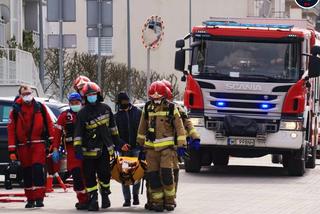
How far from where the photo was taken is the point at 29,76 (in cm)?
3853

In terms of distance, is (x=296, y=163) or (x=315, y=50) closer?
(x=315, y=50)

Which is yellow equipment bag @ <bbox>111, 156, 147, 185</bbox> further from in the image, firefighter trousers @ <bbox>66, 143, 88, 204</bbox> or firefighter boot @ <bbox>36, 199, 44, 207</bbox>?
firefighter boot @ <bbox>36, 199, 44, 207</bbox>

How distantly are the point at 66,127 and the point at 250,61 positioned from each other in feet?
25.8

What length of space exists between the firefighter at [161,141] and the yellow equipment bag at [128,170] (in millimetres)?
322

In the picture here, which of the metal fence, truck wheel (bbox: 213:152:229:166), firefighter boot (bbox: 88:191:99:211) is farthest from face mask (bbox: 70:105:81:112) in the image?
the metal fence

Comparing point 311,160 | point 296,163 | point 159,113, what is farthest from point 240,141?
point 159,113

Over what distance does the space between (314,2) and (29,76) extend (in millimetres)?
10707

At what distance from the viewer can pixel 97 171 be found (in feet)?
51.4

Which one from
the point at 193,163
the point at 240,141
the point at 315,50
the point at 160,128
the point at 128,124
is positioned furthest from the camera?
the point at 193,163

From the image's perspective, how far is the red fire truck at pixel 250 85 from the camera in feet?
75.4

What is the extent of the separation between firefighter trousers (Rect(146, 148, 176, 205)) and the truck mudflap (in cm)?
754

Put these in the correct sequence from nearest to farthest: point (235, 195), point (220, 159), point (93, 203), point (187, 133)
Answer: point (93, 203)
point (187, 133)
point (235, 195)
point (220, 159)

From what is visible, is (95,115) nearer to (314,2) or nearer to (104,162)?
(104,162)

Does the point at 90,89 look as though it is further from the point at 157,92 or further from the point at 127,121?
the point at 127,121
